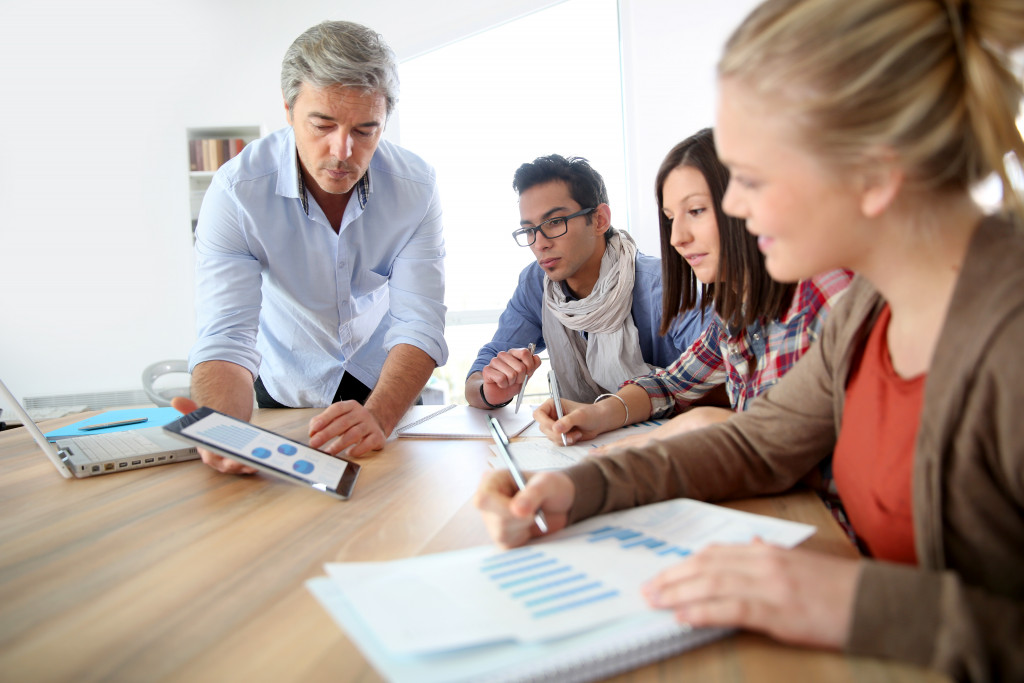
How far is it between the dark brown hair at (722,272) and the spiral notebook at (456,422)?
1.35ft

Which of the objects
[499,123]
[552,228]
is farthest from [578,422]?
[499,123]

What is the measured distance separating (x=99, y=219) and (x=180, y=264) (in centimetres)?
58

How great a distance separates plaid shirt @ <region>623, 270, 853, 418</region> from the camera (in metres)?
1.16

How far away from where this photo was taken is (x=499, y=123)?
14.9 feet

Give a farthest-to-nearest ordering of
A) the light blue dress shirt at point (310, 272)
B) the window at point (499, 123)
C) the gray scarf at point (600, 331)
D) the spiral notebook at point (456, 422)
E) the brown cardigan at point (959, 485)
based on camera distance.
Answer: the window at point (499, 123) < the gray scarf at point (600, 331) < the light blue dress shirt at point (310, 272) < the spiral notebook at point (456, 422) < the brown cardigan at point (959, 485)

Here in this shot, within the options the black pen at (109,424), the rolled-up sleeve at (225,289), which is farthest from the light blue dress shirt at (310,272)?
the black pen at (109,424)

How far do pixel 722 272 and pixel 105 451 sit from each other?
122 cm

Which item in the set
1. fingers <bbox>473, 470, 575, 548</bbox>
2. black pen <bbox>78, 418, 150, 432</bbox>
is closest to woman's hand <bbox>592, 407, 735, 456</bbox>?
fingers <bbox>473, 470, 575, 548</bbox>

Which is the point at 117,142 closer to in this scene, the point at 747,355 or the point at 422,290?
the point at 422,290

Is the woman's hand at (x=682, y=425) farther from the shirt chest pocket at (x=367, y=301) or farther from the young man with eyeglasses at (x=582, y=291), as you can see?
the shirt chest pocket at (x=367, y=301)

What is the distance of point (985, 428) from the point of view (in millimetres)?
604

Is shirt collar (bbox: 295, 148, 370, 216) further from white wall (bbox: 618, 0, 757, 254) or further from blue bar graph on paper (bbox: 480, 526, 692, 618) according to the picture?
white wall (bbox: 618, 0, 757, 254)

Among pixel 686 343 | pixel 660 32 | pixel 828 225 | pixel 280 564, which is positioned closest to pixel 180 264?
pixel 660 32

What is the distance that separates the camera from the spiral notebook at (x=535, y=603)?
0.53 meters
